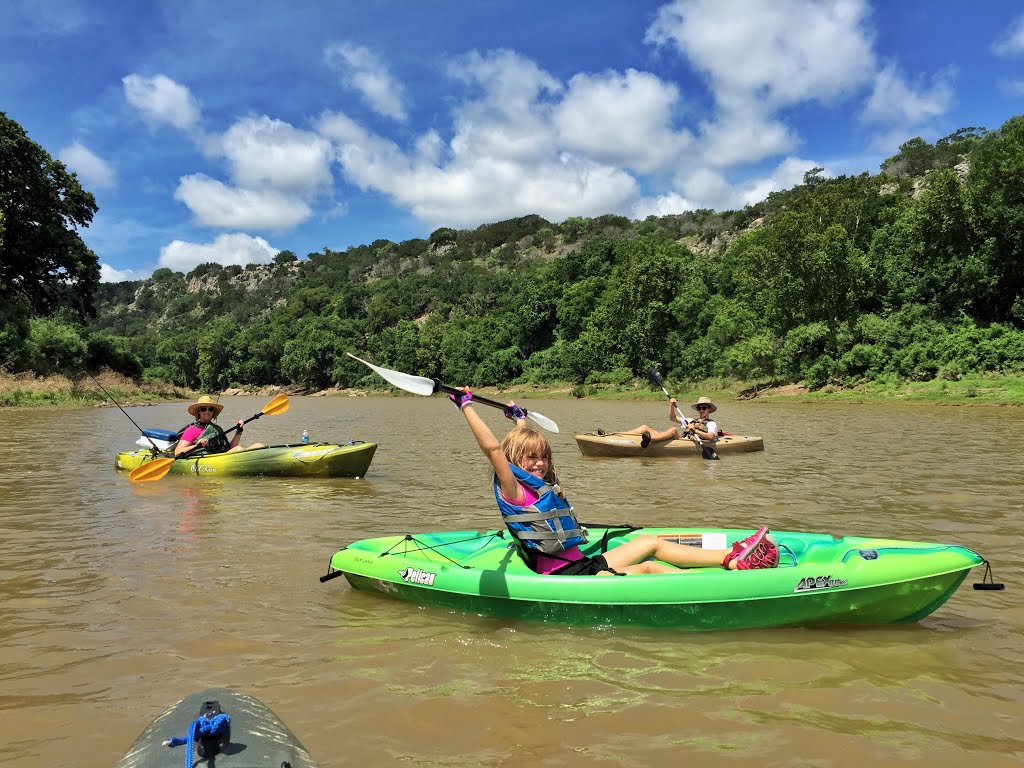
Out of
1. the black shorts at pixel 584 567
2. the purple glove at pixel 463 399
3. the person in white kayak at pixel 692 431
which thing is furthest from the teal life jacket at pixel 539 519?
the person in white kayak at pixel 692 431

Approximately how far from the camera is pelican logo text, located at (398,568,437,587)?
4531 mm

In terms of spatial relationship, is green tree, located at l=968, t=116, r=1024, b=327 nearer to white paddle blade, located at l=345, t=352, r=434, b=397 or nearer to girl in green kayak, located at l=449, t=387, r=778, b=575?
girl in green kayak, located at l=449, t=387, r=778, b=575

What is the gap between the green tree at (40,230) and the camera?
93.4 feet

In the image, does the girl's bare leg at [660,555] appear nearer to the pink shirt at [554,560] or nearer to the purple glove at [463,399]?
the pink shirt at [554,560]

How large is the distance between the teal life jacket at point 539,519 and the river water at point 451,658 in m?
0.52

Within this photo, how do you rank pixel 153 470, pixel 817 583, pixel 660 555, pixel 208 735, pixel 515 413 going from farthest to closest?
pixel 153 470
pixel 515 413
pixel 660 555
pixel 817 583
pixel 208 735

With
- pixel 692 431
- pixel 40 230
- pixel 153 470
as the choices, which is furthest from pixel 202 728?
pixel 40 230

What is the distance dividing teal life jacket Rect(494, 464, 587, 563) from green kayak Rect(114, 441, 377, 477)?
5.99 m

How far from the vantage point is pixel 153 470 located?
929 cm

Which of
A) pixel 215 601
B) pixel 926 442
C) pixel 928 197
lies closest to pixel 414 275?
pixel 928 197

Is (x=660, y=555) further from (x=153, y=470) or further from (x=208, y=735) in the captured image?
(x=153, y=470)

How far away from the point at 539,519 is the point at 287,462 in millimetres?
6732

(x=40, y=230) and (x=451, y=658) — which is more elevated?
(x=40, y=230)

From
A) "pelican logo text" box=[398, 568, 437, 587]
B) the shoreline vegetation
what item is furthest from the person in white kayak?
the shoreline vegetation
